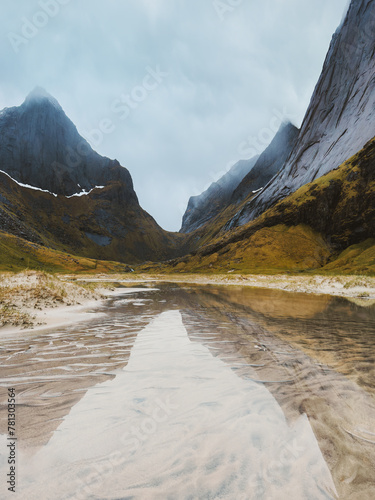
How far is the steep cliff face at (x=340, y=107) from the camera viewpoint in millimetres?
82062

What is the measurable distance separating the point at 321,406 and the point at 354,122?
108351 millimetres

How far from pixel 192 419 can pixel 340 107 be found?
123m

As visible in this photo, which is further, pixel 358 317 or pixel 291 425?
pixel 358 317

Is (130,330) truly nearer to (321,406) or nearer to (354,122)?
(321,406)

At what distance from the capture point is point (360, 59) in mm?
89688

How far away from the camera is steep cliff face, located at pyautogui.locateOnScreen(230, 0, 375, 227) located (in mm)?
82062

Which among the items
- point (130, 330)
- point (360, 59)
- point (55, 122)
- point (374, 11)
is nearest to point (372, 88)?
point (360, 59)

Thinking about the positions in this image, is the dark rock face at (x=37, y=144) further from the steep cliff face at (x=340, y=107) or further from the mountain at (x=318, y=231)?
the steep cliff face at (x=340, y=107)

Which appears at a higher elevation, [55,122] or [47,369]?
[55,122]

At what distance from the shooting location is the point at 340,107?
94438 millimetres

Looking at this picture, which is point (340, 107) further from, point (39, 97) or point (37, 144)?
point (39, 97)

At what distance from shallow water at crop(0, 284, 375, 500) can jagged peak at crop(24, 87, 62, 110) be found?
781ft

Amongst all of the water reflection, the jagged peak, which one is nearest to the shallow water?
the water reflection

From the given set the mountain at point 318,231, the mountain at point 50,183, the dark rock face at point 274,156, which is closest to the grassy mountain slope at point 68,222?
the mountain at point 50,183
